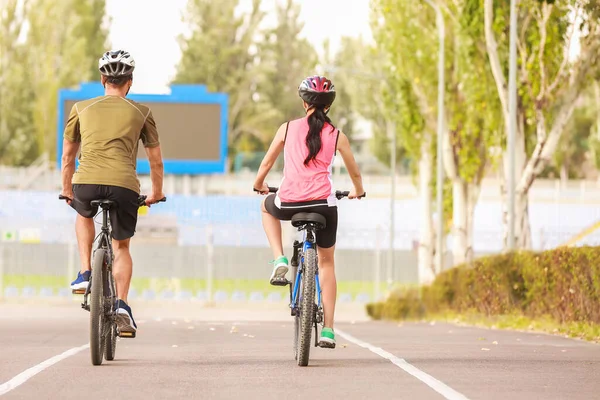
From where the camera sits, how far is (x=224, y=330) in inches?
721

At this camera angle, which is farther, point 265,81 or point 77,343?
point 265,81

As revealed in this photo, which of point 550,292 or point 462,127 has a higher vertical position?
point 462,127

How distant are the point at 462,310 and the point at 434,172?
20.0 meters

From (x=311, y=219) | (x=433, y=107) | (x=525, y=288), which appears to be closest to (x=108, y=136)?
(x=311, y=219)

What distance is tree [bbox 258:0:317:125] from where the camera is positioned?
104500mm

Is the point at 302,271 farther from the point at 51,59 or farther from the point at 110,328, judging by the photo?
the point at 51,59

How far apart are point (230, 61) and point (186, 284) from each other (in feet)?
160

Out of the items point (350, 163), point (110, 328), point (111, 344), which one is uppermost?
point (350, 163)

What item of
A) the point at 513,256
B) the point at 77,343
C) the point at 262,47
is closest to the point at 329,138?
the point at 77,343

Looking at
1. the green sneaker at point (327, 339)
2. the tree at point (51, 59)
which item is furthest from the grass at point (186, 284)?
the green sneaker at point (327, 339)

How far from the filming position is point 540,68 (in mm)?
30766

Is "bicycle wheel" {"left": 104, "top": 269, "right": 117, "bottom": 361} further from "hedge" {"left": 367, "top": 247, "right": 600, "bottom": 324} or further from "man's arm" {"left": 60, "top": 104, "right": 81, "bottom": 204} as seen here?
"hedge" {"left": 367, "top": 247, "right": 600, "bottom": 324}

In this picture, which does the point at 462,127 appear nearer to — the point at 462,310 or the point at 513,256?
the point at 462,310

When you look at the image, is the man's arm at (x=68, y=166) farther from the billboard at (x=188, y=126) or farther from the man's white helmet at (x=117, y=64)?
the billboard at (x=188, y=126)
